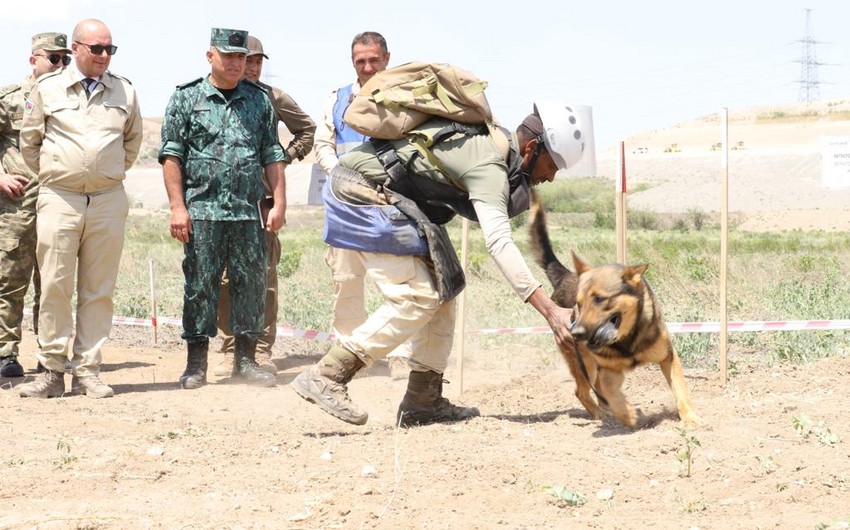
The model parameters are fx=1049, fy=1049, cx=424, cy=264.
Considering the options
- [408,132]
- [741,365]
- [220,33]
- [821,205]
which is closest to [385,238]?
[408,132]

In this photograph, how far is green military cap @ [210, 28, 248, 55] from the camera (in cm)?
749

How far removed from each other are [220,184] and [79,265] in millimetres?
1143

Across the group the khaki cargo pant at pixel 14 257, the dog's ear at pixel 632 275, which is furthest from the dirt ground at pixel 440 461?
the khaki cargo pant at pixel 14 257

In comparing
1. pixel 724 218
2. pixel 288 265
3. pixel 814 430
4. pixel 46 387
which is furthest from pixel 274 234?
pixel 288 265

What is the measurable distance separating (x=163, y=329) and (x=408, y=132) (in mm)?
7023

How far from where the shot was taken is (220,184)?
761 cm

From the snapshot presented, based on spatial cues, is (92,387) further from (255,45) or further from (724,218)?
(724,218)

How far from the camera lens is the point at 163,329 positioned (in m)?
11.7

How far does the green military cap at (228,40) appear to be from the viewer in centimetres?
749

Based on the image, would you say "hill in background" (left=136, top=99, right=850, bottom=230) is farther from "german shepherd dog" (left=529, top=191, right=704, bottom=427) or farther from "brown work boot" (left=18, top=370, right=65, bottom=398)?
"brown work boot" (left=18, top=370, right=65, bottom=398)

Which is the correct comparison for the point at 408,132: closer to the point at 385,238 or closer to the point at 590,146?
the point at 385,238

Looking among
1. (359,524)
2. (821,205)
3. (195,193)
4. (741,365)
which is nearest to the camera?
(359,524)

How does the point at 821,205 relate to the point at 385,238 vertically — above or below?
below

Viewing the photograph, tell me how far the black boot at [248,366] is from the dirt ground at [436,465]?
0.59 metres
